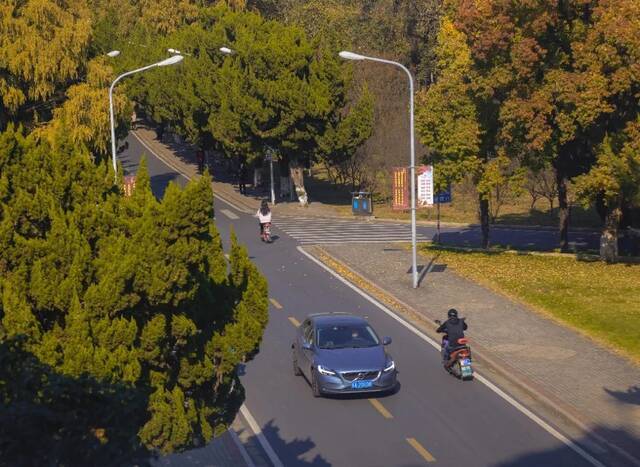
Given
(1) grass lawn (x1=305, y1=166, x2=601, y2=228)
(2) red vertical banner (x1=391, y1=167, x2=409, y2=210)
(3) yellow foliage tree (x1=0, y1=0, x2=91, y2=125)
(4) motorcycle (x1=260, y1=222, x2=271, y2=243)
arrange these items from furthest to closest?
(1) grass lawn (x1=305, y1=166, x2=601, y2=228), (4) motorcycle (x1=260, y1=222, x2=271, y2=243), (3) yellow foliage tree (x1=0, y1=0, x2=91, y2=125), (2) red vertical banner (x1=391, y1=167, x2=409, y2=210)

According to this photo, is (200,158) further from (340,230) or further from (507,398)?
(507,398)

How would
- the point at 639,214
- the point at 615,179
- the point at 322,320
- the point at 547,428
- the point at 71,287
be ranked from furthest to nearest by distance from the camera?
the point at 639,214 → the point at 615,179 → the point at 322,320 → the point at 547,428 → the point at 71,287

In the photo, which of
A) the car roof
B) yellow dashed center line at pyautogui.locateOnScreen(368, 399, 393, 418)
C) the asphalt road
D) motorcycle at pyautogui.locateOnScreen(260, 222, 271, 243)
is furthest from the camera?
motorcycle at pyautogui.locateOnScreen(260, 222, 271, 243)

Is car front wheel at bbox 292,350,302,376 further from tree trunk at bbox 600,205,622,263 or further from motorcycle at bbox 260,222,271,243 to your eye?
motorcycle at bbox 260,222,271,243


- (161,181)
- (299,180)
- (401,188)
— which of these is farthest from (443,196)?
(161,181)

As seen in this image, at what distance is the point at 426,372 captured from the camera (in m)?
21.6

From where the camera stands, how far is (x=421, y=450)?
54.1 ft

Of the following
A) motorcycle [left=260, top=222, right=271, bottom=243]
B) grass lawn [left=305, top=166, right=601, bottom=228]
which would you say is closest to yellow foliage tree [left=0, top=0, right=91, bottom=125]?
motorcycle [left=260, top=222, right=271, bottom=243]

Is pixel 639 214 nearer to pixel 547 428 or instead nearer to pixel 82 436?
pixel 547 428

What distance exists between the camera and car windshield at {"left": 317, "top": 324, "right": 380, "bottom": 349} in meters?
20.2

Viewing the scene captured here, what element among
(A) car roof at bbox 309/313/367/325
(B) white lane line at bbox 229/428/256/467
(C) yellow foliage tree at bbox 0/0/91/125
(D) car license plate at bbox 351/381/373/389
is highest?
(C) yellow foliage tree at bbox 0/0/91/125

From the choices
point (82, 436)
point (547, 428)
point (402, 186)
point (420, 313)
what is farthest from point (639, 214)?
point (82, 436)

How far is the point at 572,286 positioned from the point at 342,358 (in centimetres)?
1314

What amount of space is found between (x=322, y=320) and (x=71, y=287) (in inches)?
421
